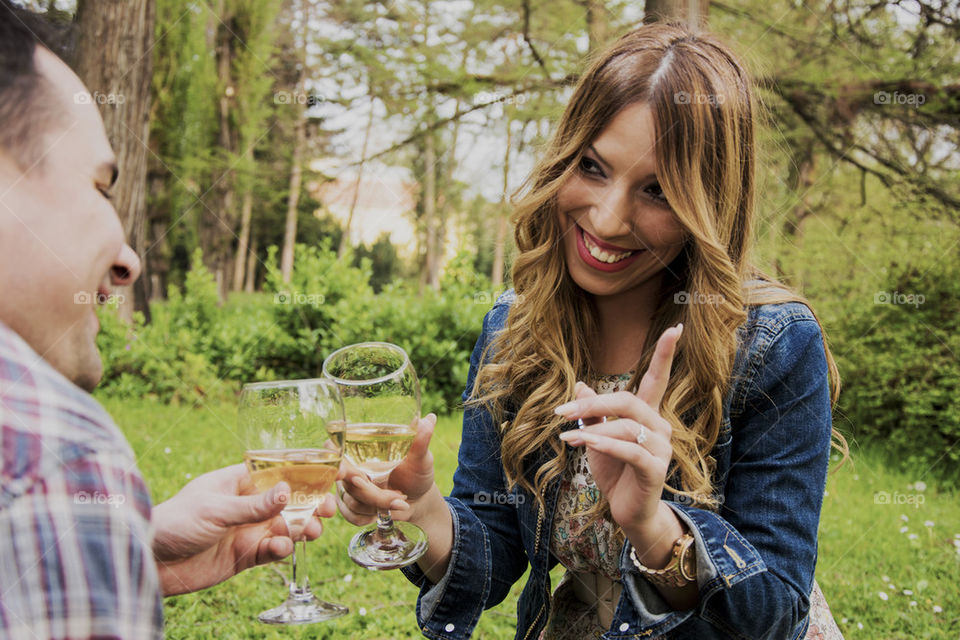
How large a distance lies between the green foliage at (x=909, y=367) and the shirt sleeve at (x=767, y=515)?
4.44 m

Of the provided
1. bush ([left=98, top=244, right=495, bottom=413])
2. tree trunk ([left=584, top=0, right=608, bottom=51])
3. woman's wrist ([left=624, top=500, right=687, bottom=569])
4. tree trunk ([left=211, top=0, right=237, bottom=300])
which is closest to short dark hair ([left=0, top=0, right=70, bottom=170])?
woman's wrist ([left=624, top=500, right=687, bottom=569])

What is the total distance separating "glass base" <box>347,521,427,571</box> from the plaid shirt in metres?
1.00

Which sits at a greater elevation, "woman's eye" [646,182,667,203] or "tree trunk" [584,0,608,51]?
"tree trunk" [584,0,608,51]

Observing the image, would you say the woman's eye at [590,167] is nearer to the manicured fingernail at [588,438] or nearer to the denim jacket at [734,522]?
the denim jacket at [734,522]

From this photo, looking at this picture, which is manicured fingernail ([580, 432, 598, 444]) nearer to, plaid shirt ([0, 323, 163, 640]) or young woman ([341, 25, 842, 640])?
young woman ([341, 25, 842, 640])

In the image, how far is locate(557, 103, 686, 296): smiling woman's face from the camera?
2125 millimetres

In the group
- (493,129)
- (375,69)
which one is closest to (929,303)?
(493,129)

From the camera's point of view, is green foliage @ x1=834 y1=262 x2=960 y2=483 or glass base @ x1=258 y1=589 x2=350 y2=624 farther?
green foliage @ x1=834 y1=262 x2=960 y2=483

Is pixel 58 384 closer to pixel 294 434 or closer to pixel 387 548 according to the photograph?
pixel 294 434

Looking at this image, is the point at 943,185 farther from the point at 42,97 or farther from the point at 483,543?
the point at 42,97

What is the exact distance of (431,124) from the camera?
8.17m

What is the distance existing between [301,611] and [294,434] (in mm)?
400

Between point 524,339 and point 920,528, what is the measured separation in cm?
399

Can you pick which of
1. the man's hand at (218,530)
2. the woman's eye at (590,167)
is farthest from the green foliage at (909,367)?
the man's hand at (218,530)
